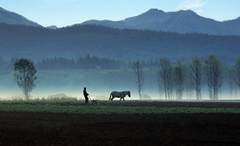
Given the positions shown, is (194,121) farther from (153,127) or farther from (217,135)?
(217,135)

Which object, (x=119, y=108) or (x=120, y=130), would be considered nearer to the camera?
(x=120, y=130)

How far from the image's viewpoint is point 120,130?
37094 millimetres

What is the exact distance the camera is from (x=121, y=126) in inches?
1555

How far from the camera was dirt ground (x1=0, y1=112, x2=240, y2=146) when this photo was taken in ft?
104

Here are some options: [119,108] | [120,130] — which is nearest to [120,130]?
[120,130]

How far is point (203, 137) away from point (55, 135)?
26.7ft

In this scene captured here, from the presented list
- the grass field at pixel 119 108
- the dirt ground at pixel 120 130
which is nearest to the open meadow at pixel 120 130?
the dirt ground at pixel 120 130

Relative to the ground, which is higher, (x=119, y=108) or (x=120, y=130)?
(x=119, y=108)

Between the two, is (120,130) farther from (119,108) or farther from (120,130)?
(119,108)

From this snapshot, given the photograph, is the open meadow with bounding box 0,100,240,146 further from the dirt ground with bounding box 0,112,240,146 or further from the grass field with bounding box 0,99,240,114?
the grass field with bounding box 0,99,240,114

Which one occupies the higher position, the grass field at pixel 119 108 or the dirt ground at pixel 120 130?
the grass field at pixel 119 108

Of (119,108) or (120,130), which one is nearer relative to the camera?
(120,130)

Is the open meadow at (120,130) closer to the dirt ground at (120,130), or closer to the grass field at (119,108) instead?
the dirt ground at (120,130)

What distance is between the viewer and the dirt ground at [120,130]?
3164 centimetres
